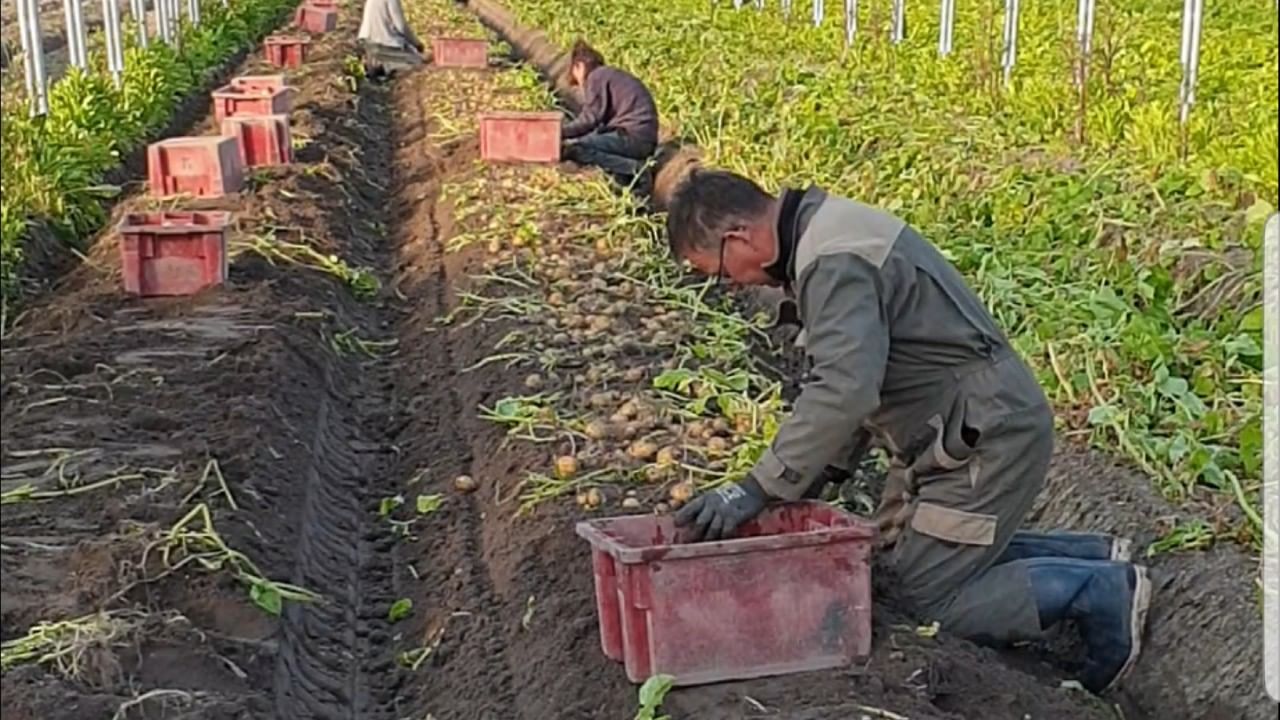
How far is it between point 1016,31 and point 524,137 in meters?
4.03

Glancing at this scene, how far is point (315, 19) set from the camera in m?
24.2

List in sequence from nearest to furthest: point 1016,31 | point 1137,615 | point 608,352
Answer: point 1137,615
point 608,352
point 1016,31

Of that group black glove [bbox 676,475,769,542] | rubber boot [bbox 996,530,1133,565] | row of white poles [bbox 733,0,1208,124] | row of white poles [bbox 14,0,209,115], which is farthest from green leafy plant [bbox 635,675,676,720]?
row of white poles [bbox 14,0,209,115]

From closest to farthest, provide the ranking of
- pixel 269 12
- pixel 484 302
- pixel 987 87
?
pixel 484 302, pixel 987 87, pixel 269 12

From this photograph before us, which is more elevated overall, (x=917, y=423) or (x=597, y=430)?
(x=917, y=423)

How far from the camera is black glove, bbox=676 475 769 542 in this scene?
4.13 m

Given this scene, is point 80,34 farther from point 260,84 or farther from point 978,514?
point 978,514

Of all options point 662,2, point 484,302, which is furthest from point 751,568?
point 662,2

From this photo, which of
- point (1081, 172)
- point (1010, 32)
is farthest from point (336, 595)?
point (1010, 32)

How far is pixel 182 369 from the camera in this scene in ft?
22.9

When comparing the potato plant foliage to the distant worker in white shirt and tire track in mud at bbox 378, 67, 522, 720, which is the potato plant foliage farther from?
tire track in mud at bbox 378, 67, 522, 720

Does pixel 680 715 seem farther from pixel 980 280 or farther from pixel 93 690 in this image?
pixel 980 280

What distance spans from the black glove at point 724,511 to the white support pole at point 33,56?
8.18 meters

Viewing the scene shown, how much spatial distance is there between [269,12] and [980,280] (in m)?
20.0
